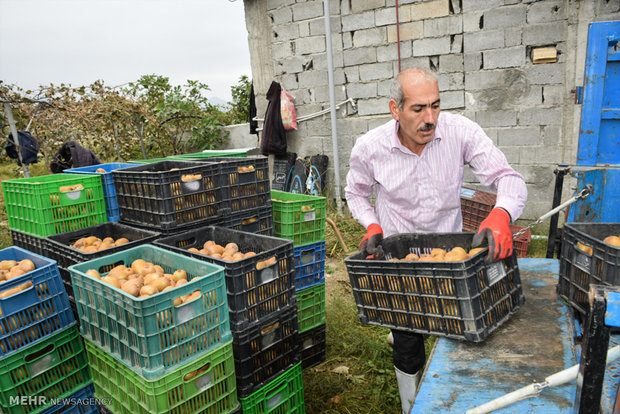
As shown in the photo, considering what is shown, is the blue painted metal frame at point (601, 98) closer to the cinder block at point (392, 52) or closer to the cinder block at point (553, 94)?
the cinder block at point (553, 94)

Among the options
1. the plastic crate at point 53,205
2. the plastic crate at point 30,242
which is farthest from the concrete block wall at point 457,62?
the plastic crate at point 30,242

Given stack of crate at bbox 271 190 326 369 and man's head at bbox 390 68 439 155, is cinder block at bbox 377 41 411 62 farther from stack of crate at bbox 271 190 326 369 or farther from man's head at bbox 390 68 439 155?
man's head at bbox 390 68 439 155

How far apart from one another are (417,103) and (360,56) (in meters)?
5.48

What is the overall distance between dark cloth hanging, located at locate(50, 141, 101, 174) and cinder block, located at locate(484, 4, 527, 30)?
6341mm

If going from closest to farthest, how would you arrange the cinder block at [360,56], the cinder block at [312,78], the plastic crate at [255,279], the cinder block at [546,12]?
1. the plastic crate at [255,279]
2. the cinder block at [546,12]
3. the cinder block at [360,56]
4. the cinder block at [312,78]

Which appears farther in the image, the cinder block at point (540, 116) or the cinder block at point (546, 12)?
the cinder block at point (540, 116)

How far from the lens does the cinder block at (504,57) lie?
21.3 feet

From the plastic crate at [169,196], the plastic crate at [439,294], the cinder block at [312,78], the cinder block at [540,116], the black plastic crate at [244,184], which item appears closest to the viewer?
the plastic crate at [439,294]

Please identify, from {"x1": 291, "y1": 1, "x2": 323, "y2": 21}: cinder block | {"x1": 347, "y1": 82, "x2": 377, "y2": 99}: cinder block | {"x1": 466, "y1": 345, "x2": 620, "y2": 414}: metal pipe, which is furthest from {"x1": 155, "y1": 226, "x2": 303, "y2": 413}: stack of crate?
{"x1": 291, "y1": 1, "x2": 323, "y2": 21}: cinder block

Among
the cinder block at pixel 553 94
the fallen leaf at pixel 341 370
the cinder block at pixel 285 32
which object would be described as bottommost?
the fallen leaf at pixel 341 370

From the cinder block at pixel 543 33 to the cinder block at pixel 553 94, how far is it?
61 cm

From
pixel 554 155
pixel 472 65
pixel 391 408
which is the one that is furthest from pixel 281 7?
pixel 391 408

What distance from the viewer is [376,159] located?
3.15 meters

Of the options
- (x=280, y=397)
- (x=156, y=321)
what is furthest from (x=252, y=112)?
(x=156, y=321)
